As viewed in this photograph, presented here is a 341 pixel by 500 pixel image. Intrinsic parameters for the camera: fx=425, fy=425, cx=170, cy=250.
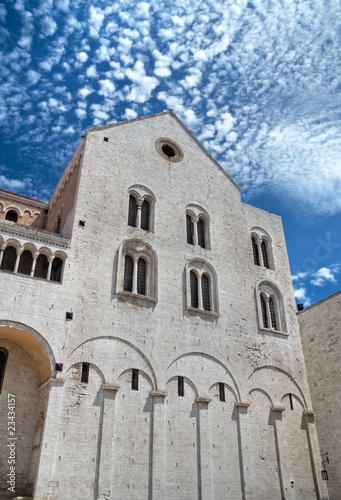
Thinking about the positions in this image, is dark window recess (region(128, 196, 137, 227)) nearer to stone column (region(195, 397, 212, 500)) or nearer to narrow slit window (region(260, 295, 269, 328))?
narrow slit window (region(260, 295, 269, 328))

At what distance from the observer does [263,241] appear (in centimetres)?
2656

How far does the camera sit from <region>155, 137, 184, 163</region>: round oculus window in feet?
79.9

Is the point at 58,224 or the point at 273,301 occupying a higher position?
the point at 58,224

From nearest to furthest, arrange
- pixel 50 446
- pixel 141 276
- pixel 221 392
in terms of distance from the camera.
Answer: pixel 50 446 < pixel 221 392 < pixel 141 276

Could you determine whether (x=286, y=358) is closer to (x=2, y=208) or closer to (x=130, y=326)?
(x=130, y=326)

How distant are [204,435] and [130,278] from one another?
7.56m

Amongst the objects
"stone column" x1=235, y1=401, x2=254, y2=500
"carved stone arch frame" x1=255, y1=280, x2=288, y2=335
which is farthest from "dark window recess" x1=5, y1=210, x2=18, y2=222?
"stone column" x1=235, y1=401, x2=254, y2=500

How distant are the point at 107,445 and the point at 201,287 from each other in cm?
894

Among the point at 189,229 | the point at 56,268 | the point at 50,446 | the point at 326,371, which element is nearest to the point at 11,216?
the point at 56,268

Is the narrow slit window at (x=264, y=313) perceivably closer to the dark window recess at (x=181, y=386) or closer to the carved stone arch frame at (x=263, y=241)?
the carved stone arch frame at (x=263, y=241)

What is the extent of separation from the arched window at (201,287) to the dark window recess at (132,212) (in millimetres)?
3525

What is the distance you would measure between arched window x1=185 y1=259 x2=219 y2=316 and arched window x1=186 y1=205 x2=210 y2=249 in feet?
4.65

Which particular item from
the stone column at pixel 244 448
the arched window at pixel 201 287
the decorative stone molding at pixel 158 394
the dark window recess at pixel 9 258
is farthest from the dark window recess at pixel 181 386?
the dark window recess at pixel 9 258

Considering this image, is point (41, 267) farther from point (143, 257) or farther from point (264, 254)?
point (264, 254)
